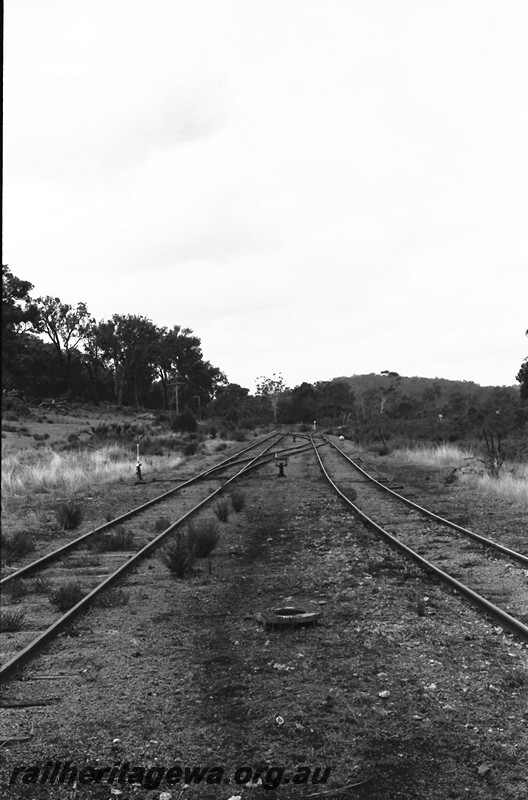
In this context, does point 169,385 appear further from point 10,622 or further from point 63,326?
point 10,622

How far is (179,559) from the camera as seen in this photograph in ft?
32.2

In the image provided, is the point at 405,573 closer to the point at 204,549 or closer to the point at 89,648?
the point at 204,549

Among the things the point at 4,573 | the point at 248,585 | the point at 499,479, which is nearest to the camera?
the point at 248,585

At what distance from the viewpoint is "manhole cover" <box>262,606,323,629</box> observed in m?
7.12

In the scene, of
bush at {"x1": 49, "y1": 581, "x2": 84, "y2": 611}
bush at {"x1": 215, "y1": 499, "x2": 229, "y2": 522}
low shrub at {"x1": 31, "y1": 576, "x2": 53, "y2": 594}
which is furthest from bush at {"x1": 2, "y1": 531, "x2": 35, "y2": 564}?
bush at {"x1": 215, "y1": 499, "x2": 229, "y2": 522}

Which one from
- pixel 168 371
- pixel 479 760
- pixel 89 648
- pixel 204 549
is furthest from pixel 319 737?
pixel 168 371

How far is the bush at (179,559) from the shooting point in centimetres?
975

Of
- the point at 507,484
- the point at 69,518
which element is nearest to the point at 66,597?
the point at 69,518

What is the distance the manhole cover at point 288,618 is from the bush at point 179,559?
2572mm

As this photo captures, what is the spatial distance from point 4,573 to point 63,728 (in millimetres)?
5853

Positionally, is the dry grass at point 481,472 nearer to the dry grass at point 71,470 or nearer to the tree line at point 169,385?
the dry grass at point 71,470

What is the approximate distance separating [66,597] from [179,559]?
198 centimetres

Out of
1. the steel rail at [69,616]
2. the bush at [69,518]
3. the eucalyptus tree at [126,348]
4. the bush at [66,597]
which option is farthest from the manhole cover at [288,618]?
the eucalyptus tree at [126,348]

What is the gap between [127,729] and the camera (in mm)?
4840
